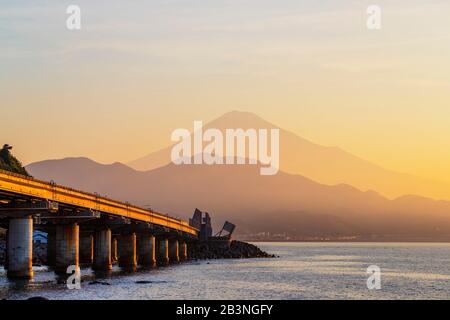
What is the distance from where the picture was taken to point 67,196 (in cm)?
10338

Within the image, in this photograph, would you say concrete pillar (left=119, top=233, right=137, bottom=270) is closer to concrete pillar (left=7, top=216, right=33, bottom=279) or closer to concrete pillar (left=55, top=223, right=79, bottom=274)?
concrete pillar (left=55, top=223, right=79, bottom=274)

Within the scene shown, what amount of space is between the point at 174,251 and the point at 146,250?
27.1m

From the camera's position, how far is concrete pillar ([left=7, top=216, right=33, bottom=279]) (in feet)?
293

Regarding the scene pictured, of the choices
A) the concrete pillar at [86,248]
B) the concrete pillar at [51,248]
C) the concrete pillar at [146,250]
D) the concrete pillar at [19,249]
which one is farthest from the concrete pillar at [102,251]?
the concrete pillar at [19,249]

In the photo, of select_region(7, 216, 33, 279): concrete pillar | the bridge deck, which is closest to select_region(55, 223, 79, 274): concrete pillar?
the bridge deck

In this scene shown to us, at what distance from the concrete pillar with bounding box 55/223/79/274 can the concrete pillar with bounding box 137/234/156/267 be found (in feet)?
152

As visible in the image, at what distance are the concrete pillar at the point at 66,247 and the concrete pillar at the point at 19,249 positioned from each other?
16262 mm

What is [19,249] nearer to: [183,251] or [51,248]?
[51,248]

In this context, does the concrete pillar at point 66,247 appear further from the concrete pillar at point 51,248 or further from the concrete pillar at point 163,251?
the concrete pillar at point 163,251
